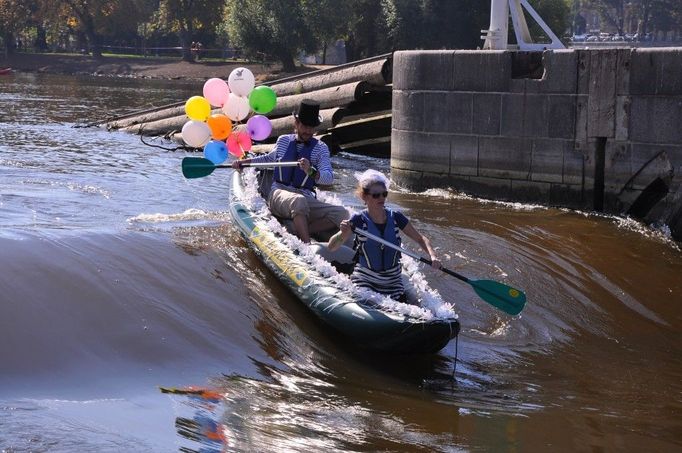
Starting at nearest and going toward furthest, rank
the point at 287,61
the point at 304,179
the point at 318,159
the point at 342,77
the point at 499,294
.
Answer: the point at 499,294
the point at 318,159
the point at 304,179
the point at 342,77
the point at 287,61

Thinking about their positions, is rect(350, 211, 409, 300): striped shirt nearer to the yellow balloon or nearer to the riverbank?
the yellow balloon

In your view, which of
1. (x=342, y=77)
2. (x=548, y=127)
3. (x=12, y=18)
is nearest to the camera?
(x=548, y=127)

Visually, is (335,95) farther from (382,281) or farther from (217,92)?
(382,281)

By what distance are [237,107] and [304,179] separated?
9.29 feet

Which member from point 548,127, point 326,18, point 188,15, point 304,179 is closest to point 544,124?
point 548,127

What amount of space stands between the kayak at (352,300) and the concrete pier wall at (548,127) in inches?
203

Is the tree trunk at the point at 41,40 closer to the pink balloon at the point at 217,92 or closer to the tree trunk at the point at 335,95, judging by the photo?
the tree trunk at the point at 335,95

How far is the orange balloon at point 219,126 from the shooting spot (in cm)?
1257

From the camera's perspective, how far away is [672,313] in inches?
368

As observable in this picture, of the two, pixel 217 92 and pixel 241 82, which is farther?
pixel 217 92

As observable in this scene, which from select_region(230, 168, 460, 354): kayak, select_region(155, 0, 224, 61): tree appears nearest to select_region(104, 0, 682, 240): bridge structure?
select_region(230, 168, 460, 354): kayak

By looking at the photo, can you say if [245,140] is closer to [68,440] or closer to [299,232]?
[299,232]

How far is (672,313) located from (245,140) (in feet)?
18.7

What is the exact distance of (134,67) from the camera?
59.0 m
